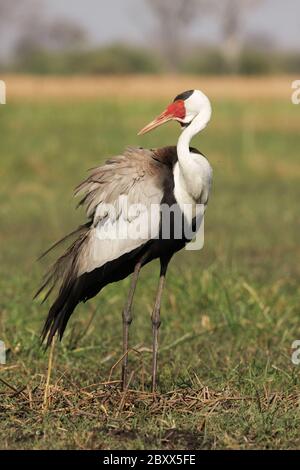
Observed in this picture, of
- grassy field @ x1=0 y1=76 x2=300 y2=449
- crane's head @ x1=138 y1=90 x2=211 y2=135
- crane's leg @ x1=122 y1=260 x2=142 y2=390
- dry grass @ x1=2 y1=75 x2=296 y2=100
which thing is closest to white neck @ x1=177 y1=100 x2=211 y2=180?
crane's head @ x1=138 y1=90 x2=211 y2=135

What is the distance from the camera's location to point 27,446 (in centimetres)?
403

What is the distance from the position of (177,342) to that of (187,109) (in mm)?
1724

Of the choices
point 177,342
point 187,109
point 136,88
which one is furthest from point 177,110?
point 136,88

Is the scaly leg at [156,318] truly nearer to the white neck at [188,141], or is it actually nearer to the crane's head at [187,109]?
the white neck at [188,141]

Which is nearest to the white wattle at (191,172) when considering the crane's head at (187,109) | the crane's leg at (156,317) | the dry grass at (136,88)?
the crane's head at (187,109)

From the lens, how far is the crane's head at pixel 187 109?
4.93 meters

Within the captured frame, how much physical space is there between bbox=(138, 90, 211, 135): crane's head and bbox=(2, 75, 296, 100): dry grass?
20483mm

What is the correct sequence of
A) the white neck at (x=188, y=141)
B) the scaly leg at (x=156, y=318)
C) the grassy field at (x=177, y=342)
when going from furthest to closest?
the scaly leg at (x=156, y=318) < the white neck at (x=188, y=141) < the grassy field at (x=177, y=342)

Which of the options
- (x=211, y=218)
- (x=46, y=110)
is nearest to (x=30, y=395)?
(x=211, y=218)

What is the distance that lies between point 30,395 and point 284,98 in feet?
76.2

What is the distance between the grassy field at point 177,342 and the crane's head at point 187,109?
115 centimetres

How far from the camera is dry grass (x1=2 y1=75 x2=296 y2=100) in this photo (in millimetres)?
26562
